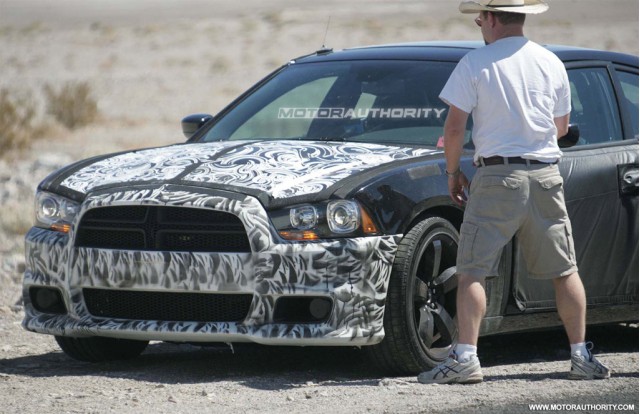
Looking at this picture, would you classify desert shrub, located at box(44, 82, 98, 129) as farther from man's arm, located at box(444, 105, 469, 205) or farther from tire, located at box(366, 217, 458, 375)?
man's arm, located at box(444, 105, 469, 205)

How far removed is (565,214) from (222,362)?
6.67 feet

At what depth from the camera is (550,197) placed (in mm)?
6387

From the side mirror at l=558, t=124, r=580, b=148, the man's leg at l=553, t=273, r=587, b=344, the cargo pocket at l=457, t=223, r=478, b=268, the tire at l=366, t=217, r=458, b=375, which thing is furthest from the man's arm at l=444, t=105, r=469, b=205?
the side mirror at l=558, t=124, r=580, b=148

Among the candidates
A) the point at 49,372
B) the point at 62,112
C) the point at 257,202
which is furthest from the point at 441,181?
the point at 62,112

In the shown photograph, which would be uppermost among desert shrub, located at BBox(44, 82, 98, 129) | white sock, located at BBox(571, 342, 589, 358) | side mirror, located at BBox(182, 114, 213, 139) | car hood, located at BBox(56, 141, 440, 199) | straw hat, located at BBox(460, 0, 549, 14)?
straw hat, located at BBox(460, 0, 549, 14)

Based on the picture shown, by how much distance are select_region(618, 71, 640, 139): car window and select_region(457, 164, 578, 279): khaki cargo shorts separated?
1922mm

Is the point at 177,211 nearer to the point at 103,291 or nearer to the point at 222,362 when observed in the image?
the point at 103,291

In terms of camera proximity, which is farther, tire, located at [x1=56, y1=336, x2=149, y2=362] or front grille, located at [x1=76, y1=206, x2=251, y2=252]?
tire, located at [x1=56, y1=336, x2=149, y2=362]

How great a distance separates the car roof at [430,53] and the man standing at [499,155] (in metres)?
1.23

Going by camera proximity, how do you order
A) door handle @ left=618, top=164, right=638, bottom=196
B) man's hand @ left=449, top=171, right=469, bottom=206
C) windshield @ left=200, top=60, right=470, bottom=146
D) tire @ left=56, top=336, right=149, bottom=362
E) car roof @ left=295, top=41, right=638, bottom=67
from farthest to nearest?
car roof @ left=295, top=41, right=638, bottom=67 < door handle @ left=618, top=164, right=638, bottom=196 < windshield @ left=200, top=60, right=470, bottom=146 < tire @ left=56, top=336, right=149, bottom=362 < man's hand @ left=449, top=171, right=469, bottom=206

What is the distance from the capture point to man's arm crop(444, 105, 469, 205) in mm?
6246

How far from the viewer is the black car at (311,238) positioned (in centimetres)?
633

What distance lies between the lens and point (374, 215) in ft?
21.0

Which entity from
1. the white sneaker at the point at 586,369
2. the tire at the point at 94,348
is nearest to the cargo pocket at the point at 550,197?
the white sneaker at the point at 586,369
